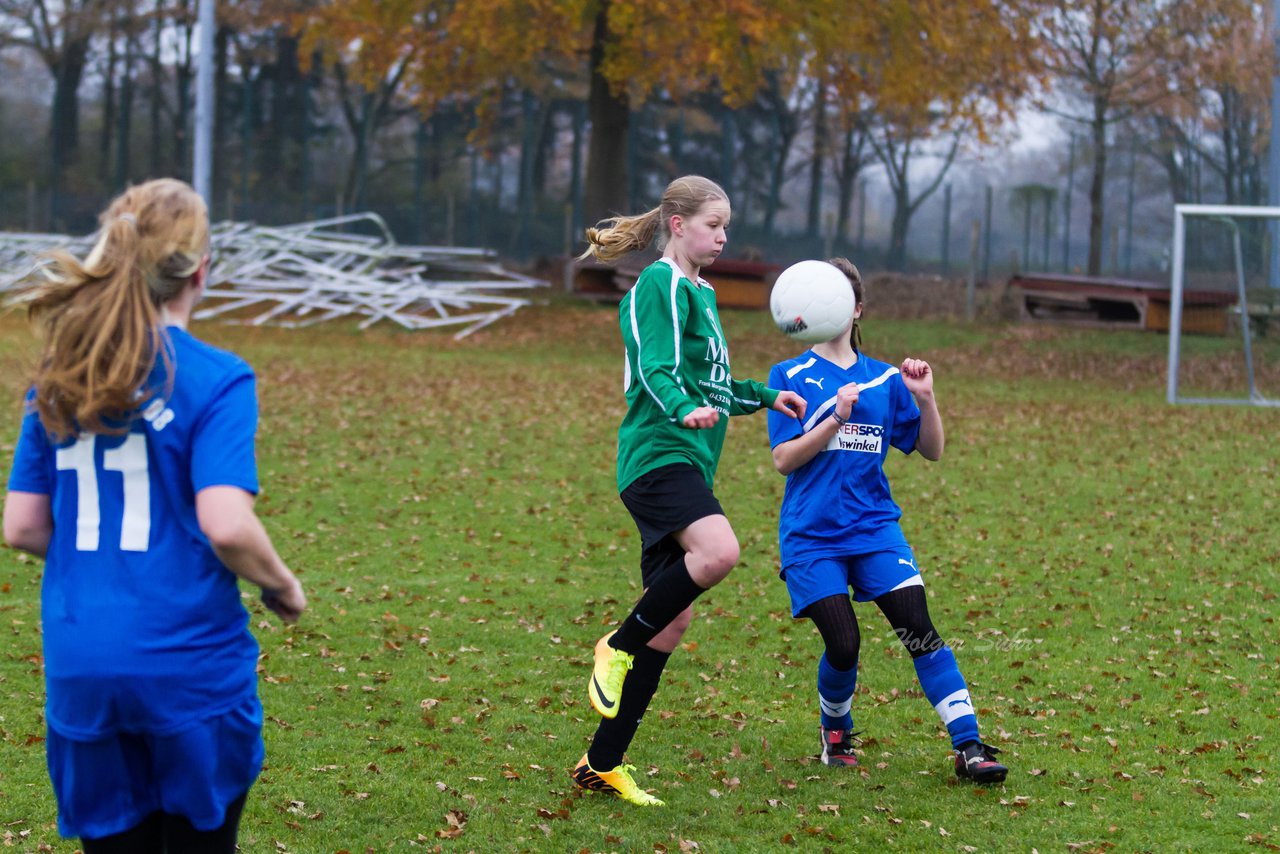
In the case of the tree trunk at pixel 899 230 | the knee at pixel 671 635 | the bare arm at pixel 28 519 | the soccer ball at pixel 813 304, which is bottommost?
the knee at pixel 671 635

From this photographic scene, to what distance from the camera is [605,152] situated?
26188 mm

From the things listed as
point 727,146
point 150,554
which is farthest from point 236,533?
point 727,146

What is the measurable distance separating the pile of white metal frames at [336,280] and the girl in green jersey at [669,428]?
746 inches

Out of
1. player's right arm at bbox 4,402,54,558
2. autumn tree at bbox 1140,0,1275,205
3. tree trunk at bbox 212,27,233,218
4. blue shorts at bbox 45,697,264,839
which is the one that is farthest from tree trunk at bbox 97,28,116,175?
blue shorts at bbox 45,697,264,839

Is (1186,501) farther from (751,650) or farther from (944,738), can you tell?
(944,738)

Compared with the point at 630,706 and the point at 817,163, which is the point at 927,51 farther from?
the point at 630,706

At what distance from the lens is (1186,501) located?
10891 mm

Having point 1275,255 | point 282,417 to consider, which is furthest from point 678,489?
point 1275,255

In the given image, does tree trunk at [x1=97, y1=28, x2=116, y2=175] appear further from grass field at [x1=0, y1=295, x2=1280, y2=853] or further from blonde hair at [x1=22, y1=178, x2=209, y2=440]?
blonde hair at [x1=22, y1=178, x2=209, y2=440]

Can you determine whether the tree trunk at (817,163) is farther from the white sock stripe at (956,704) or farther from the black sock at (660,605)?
the black sock at (660,605)

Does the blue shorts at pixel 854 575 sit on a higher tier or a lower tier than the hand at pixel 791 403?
lower

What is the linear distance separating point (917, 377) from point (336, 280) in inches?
849

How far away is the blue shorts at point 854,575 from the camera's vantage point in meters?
4.69

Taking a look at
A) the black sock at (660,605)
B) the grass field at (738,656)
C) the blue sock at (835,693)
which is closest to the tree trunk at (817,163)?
the grass field at (738,656)
